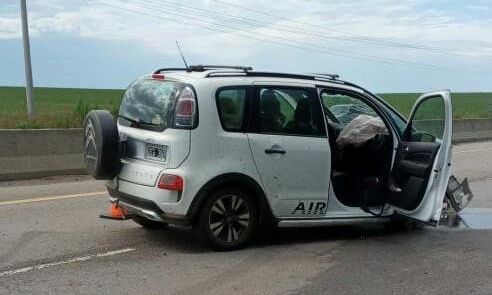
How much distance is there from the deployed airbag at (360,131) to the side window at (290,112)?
370 millimetres

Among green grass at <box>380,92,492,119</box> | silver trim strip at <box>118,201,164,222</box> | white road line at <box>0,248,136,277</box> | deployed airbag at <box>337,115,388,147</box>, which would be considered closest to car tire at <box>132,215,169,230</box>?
silver trim strip at <box>118,201,164,222</box>

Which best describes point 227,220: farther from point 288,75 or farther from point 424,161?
point 424,161

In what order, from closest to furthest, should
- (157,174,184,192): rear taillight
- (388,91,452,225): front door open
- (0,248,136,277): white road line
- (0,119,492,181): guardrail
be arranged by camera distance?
(0,248,136,277): white road line < (157,174,184,192): rear taillight < (388,91,452,225): front door open < (0,119,492,181): guardrail

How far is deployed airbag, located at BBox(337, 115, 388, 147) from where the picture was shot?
23.9 feet

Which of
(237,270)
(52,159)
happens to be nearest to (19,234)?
(237,270)

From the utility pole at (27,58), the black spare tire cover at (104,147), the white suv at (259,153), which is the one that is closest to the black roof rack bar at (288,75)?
the white suv at (259,153)

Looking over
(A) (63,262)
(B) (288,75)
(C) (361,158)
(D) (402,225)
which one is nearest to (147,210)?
(A) (63,262)

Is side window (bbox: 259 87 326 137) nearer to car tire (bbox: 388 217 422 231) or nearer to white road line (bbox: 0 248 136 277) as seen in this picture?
car tire (bbox: 388 217 422 231)

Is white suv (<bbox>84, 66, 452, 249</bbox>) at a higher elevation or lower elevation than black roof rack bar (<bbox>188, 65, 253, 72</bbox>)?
lower

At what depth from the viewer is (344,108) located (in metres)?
7.85

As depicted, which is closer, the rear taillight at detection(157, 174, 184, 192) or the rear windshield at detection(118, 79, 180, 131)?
the rear taillight at detection(157, 174, 184, 192)

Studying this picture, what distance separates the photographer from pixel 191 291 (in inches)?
211

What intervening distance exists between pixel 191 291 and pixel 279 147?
198 cm

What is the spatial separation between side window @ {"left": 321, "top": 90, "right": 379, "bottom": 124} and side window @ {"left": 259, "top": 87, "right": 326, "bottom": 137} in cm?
39
